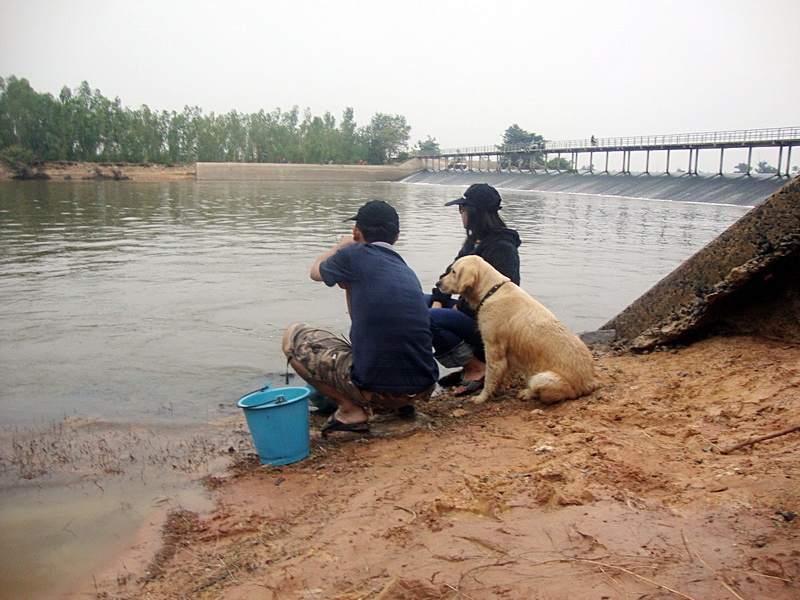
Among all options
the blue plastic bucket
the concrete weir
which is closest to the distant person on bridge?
the concrete weir

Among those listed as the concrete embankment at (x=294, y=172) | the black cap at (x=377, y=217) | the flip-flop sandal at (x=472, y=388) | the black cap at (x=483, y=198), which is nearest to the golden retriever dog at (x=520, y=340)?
the flip-flop sandal at (x=472, y=388)

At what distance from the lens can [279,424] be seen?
4.28 metres

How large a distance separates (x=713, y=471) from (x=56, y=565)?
3402 millimetres

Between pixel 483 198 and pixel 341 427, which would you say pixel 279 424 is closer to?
pixel 341 427

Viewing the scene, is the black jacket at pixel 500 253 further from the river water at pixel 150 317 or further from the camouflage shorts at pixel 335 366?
the river water at pixel 150 317

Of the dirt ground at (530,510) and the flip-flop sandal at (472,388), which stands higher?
the dirt ground at (530,510)

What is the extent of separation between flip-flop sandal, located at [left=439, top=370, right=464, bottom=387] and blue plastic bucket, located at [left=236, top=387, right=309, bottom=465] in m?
2.34

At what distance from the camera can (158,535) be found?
3574 mm

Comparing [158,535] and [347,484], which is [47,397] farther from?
[347,484]

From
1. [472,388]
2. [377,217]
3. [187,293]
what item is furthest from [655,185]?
[377,217]

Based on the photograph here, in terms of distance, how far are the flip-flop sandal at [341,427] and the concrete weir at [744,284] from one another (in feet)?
9.80

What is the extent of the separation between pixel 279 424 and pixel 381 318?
1.00 m

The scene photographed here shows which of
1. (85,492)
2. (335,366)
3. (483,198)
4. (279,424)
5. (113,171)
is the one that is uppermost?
(113,171)

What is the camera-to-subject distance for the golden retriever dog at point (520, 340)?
5043 millimetres
